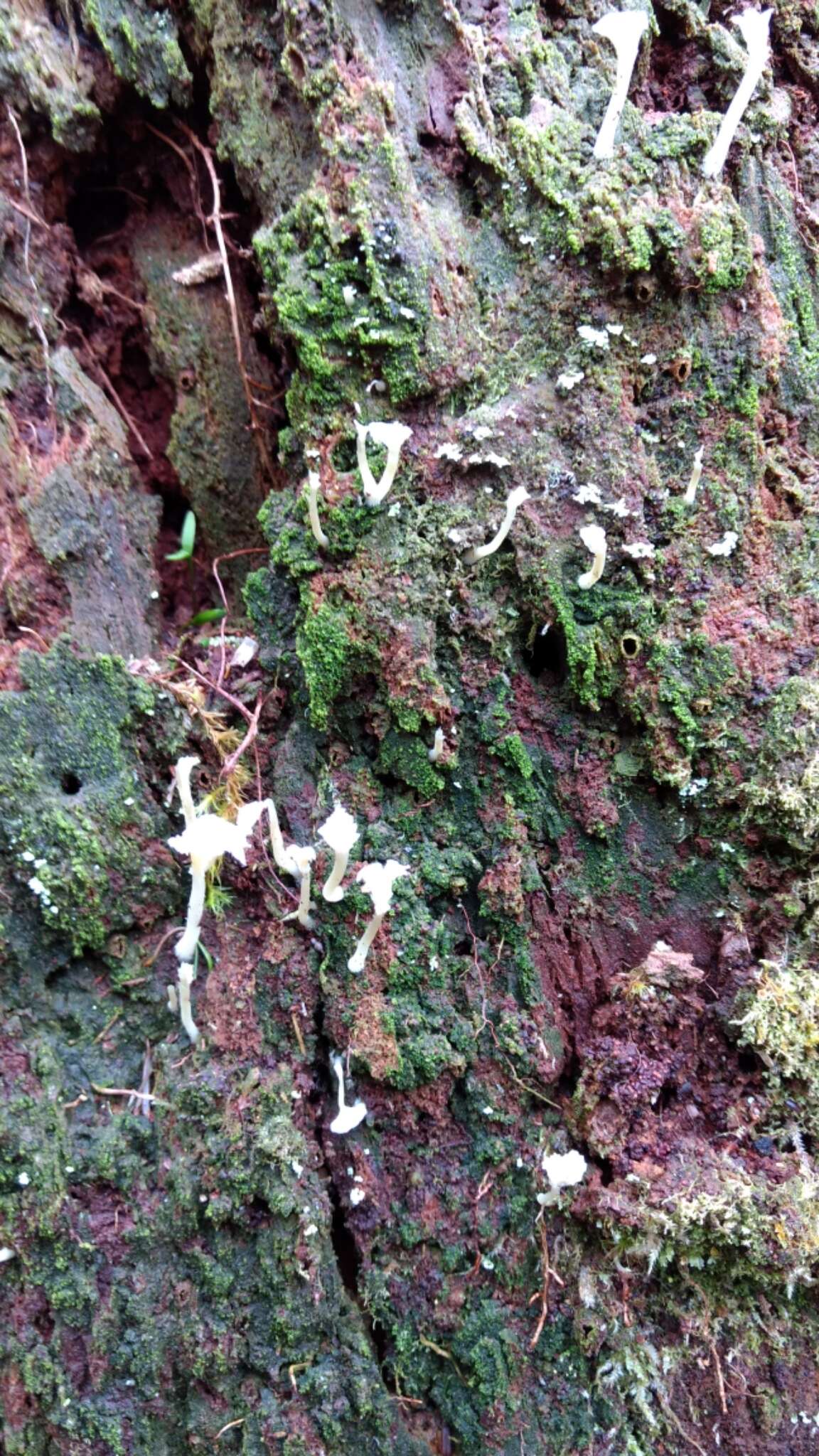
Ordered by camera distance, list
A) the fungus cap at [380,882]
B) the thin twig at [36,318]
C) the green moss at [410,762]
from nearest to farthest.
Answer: the fungus cap at [380,882] < the green moss at [410,762] < the thin twig at [36,318]

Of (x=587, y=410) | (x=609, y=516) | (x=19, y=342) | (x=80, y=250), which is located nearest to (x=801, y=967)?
(x=609, y=516)

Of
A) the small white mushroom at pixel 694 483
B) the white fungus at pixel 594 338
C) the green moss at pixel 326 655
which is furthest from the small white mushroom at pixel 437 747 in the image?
the white fungus at pixel 594 338

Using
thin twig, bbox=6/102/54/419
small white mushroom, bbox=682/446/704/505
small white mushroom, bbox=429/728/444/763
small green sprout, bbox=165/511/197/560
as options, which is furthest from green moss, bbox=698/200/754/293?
thin twig, bbox=6/102/54/419

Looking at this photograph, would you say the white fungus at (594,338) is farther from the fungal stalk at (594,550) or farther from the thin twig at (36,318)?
the thin twig at (36,318)

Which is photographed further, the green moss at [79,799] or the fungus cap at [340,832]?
the green moss at [79,799]

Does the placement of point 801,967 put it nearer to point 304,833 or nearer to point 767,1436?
point 767,1436

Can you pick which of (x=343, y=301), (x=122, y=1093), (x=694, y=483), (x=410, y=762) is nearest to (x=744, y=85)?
(x=694, y=483)

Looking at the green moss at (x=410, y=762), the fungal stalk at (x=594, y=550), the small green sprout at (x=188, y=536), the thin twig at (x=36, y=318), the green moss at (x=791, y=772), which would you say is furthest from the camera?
the small green sprout at (x=188, y=536)

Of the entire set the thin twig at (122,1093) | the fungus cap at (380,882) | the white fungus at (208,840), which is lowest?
the thin twig at (122,1093)
